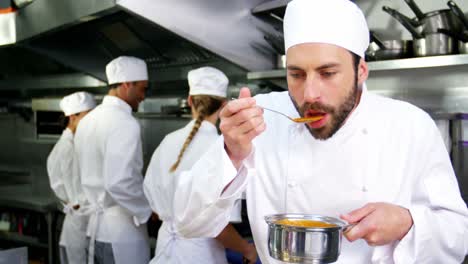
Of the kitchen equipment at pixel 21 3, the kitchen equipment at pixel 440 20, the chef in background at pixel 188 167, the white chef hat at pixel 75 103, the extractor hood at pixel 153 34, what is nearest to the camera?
the kitchen equipment at pixel 440 20

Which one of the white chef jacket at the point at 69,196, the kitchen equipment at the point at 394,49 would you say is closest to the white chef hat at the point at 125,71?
the white chef jacket at the point at 69,196

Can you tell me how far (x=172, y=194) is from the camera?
2494mm

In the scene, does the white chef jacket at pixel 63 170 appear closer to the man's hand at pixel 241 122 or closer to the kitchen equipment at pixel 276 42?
the kitchen equipment at pixel 276 42

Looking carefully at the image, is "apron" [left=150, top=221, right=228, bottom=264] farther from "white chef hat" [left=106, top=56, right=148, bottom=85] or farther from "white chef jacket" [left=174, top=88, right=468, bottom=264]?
"white chef hat" [left=106, top=56, right=148, bottom=85]

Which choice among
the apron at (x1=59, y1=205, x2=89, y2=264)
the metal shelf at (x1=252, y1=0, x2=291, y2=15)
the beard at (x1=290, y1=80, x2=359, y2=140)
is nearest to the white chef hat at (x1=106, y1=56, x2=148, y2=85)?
the metal shelf at (x1=252, y1=0, x2=291, y2=15)

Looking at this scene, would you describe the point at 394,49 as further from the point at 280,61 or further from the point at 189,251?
the point at 189,251

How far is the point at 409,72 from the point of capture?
2.55 meters

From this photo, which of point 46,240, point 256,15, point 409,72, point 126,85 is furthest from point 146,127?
point 409,72

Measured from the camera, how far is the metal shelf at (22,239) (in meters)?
4.71

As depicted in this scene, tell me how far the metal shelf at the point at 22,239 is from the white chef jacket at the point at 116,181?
6.16ft

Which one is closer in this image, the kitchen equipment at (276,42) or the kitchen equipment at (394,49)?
the kitchen equipment at (394,49)

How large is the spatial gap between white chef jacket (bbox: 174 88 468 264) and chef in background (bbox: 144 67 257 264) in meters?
0.87

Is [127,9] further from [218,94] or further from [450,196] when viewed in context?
[450,196]

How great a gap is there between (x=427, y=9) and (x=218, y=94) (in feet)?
3.68
